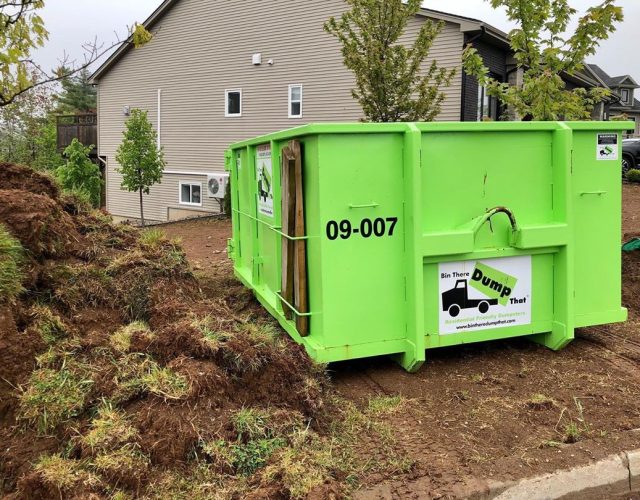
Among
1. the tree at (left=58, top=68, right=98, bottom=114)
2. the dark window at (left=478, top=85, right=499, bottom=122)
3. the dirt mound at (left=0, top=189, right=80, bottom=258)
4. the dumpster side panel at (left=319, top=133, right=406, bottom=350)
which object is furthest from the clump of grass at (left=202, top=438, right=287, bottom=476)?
the tree at (left=58, top=68, right=98, bottom=114)

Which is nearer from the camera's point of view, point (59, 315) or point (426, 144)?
point (59, 315)

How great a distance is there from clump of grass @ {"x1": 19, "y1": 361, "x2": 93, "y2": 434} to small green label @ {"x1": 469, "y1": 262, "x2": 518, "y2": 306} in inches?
109

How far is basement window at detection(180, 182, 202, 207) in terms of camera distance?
22.1 m

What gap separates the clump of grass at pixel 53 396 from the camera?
2918 mm

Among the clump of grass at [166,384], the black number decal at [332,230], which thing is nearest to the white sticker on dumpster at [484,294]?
the black number decal at [332,230]

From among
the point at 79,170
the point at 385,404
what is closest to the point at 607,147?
the point at 385,404

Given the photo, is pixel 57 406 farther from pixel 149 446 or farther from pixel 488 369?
pixel 488 369

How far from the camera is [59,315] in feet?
12.4

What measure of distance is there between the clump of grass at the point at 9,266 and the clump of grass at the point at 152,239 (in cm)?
156

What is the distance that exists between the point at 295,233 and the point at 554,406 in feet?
6.90

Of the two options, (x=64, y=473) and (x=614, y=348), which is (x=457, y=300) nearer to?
(x=614, y=348)

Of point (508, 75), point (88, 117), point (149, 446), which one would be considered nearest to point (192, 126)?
point (88, 117)

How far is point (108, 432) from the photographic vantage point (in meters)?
2.78

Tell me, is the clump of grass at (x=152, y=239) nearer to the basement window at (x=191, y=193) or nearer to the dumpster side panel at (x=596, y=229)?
the dumpster side panel at (x=596, y=229)
